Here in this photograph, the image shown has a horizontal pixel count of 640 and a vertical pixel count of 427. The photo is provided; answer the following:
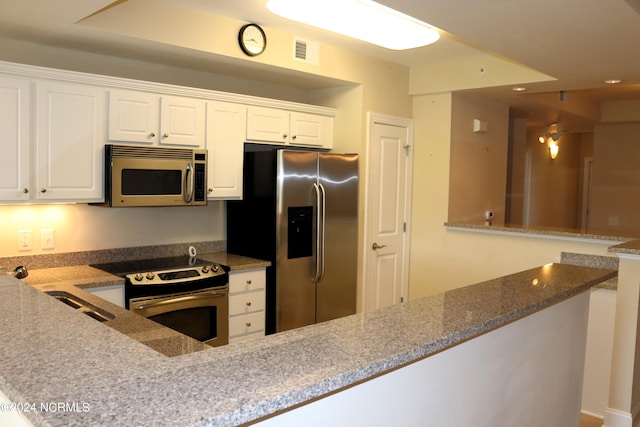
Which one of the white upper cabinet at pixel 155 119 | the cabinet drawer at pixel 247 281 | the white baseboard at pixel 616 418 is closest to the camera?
the white baseboard at pixel 616 418

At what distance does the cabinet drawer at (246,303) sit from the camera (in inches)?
145

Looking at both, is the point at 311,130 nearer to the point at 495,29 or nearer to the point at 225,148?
the point at 225,148

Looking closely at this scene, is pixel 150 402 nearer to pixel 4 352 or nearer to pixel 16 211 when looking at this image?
pixel 4 352

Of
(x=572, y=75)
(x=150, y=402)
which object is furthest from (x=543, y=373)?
(x=572, y=75)

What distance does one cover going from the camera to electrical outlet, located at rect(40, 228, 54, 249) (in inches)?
132

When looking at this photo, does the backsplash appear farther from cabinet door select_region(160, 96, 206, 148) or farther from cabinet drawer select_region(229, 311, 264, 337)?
cabinet door select_region(160, 96, 206, 148)

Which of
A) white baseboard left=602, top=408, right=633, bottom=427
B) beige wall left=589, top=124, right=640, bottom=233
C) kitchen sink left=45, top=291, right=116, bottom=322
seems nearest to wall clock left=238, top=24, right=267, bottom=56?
kitchen sink left=45, top=291, right=116, bottom=322

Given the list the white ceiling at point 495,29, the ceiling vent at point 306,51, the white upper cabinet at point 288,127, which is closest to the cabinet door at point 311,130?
the white upper cabinet at point 288,127

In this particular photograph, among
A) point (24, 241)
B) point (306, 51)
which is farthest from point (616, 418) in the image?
point (24, 241)

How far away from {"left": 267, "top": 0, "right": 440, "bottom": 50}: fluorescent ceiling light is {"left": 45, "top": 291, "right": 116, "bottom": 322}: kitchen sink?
5.56ft

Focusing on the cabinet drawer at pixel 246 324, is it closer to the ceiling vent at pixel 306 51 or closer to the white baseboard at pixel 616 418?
the ceiling vent at pixel 306 51

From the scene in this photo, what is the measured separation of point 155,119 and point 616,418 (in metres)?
3.37

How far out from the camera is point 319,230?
158 inches

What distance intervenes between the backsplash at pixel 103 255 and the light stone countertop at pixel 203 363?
172 cm
